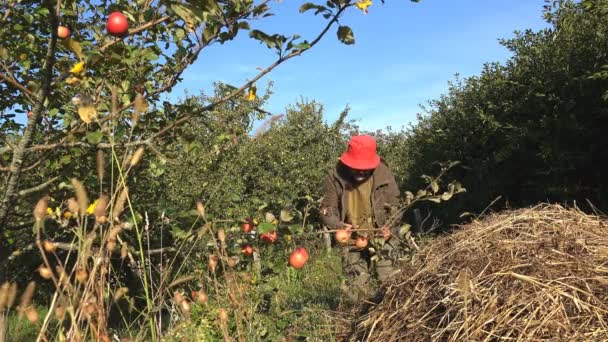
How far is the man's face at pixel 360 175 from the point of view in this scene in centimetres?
486

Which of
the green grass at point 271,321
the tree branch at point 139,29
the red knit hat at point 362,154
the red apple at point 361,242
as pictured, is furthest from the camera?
the red knit hat at point 362,154

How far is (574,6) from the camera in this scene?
25.4ft

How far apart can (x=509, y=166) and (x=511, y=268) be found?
5.92 metres

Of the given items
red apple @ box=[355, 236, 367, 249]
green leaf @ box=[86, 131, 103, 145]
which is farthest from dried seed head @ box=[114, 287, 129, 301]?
red apple @ box=[355, 236, 367, 249]

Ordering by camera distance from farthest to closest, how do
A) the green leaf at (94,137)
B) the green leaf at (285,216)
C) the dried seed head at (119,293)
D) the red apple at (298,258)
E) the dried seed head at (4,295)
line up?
the red apple at (298,258)
the green leaf at (285,216)
the green leaf at (94,137)
the dried seed head at (119,293)
the dried seed head at (4,295)

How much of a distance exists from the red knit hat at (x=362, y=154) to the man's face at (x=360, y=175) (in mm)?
135

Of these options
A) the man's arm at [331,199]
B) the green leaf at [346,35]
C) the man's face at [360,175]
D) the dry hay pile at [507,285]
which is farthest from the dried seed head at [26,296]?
the man's face at [360,175]

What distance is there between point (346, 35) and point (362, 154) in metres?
2.67

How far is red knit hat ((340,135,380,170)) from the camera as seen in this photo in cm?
465

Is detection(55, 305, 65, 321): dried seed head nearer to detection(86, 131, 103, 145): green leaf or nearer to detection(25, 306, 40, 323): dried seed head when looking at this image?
detection(25, 306, 40, 323): dried seed head

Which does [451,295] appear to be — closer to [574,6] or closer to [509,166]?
[509,166]

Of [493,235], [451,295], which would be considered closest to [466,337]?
[451,295]

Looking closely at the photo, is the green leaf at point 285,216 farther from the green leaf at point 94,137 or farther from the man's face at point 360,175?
the man's face at point 360,175

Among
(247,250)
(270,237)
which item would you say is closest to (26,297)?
(270,237)
